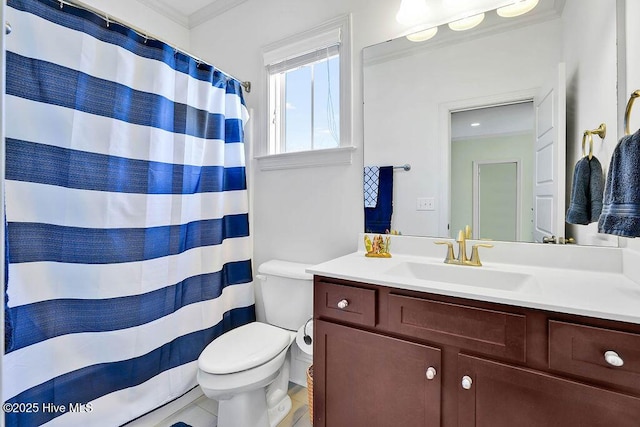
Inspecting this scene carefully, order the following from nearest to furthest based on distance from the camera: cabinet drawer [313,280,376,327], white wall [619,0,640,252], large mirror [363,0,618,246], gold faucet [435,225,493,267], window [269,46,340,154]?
white wall [619,0,640,252] → cabinet drawer [313,280,376,327] → large mirror [363,0,618,246] → gold faucet [435,225,493,267] → window [269,46,340,154]

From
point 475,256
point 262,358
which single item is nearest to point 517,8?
point 475,256

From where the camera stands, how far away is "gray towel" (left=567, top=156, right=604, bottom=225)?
112cm

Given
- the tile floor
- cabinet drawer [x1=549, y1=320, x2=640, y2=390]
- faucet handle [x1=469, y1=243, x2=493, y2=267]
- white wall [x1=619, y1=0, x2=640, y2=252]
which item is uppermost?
white wall [x1=619, y1=0, x2=640, y2=252]

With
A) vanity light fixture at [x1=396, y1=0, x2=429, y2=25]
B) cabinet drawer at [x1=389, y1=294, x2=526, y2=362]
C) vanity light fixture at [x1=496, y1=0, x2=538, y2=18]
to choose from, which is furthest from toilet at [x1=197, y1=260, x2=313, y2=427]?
vanity light fixture at [x1=496, y1=0, x2=538, y2=18]

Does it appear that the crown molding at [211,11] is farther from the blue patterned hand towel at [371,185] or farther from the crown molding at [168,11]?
the blue patterned hand towel at [371,185]

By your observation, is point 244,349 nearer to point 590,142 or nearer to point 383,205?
point 383,205

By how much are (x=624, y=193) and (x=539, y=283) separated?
1.22 ft

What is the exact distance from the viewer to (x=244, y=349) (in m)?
1.46

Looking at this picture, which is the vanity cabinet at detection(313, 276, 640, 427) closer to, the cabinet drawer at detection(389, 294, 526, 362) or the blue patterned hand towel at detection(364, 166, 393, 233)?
the cabinet drawer at detection(389, 294, 526, 362)

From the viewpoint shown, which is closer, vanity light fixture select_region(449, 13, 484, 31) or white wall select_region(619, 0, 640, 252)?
white wall select_region(619, 0, 640, 252)

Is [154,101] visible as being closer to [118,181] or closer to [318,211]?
[118,181]

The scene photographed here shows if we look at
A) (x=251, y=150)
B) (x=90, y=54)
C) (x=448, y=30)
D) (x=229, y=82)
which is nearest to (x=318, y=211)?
(x=251, y=150)

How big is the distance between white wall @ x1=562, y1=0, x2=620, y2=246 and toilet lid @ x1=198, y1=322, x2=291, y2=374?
139 cm

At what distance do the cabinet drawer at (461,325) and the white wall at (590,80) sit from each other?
651mm
